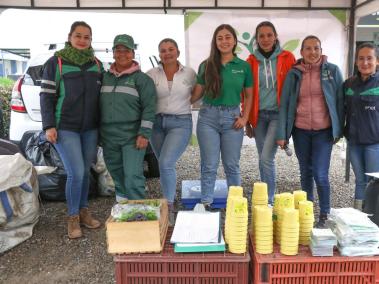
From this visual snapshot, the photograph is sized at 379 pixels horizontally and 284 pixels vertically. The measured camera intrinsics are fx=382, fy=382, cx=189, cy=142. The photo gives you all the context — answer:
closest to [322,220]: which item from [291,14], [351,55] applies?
[351,55]

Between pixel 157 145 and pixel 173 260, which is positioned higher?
pixel 157 145

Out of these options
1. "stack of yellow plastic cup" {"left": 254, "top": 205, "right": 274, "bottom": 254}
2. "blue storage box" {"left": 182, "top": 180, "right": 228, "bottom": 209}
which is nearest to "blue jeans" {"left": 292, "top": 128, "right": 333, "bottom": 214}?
"blue storage box" {"left": 182, "top": 180, "right": 228, "bottom": 209}

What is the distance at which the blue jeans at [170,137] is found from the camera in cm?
303

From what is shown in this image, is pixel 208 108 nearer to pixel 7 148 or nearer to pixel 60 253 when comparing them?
pixel 60 253

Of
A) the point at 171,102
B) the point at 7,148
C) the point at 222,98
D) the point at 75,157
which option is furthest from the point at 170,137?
the point at 7,148

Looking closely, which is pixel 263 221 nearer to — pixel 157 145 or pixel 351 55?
pixel 157 145

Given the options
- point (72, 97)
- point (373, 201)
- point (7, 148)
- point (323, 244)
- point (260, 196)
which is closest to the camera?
point (323, 244)

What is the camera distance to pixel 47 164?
390 cm

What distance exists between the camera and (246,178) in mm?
4980

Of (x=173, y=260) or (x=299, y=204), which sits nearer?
(x=173, y=260)

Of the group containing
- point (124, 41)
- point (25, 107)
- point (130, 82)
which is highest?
point (124, 41)

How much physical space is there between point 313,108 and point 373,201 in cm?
82

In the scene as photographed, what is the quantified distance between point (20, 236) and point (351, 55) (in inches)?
158

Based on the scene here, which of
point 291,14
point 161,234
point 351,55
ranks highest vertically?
point 291,14
